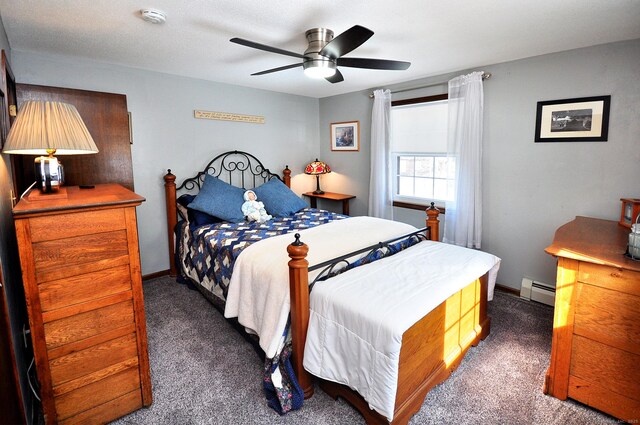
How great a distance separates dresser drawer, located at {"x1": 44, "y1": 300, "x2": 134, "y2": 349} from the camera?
1590 millimetres

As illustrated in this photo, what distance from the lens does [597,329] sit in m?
1.80

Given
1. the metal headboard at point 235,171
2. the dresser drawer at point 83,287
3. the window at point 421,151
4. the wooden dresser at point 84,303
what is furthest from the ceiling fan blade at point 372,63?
the metal headboard at point 235,171

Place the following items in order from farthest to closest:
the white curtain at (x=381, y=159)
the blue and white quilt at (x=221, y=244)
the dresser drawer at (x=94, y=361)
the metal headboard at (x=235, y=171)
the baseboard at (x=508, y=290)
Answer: the white curtain at (x=381, y=159), the metal headboard at (x=235, y=171), the baseboard at (x=508, y=290), the blue and white quilt at (x=221, y=244), the dresser drawer at (x=94, y=361)

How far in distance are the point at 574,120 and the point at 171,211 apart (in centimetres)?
413

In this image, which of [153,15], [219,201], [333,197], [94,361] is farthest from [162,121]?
[94,361]

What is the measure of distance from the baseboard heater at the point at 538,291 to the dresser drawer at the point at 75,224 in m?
3.51

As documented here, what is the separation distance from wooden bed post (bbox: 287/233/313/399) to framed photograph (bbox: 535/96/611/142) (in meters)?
2.65

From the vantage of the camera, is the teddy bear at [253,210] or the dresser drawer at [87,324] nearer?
the dresser drawer at [87,324]

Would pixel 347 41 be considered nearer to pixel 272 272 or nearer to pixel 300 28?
pixel 300 28

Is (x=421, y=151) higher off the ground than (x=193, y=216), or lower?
higher

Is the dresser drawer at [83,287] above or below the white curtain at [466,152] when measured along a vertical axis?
below

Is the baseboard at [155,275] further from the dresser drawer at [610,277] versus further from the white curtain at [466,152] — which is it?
the dresser drawer at [610,277]

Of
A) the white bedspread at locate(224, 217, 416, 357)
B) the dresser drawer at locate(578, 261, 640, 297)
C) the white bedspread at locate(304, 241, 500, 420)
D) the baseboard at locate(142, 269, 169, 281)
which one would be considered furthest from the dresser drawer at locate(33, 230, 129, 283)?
the dresser drawer at locate(578, 261, 640, 297)

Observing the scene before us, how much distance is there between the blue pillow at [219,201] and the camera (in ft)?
11.6
